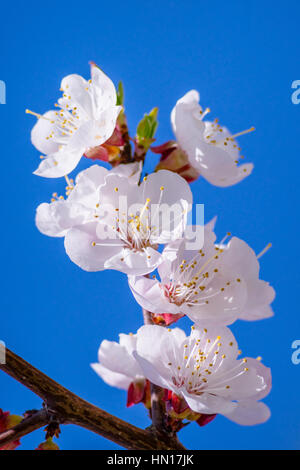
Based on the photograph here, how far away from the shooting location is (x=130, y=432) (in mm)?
859

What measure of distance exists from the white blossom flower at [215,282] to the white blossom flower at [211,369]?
0.04m

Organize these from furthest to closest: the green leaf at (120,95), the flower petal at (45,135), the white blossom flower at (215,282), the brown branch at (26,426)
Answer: the flower petal at (45,135) → the green leaf at (120,95) → the white blossom flower at (215,282) → the brown branch at (26,426)

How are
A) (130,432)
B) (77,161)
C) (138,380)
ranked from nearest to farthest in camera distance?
(130,432) → (77,161) → (138,380)

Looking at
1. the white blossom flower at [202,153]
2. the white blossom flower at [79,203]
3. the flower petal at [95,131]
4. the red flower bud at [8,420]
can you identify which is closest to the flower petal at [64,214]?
the white blossom flower at [79,203]

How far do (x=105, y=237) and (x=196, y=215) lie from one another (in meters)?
0.16

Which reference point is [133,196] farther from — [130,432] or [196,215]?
[130,432]

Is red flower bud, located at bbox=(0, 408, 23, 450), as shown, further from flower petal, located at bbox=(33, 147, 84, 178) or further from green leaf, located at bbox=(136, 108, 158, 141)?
green leaf, located at bbox=(136, 108, 158, 141)

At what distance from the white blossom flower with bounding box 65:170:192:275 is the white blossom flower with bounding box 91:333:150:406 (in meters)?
0.26

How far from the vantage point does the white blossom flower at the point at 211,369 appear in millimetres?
897

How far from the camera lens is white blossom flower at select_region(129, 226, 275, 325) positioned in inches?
35.8

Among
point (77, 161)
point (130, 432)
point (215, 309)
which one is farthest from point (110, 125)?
point (130, 432)

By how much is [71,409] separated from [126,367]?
27cm

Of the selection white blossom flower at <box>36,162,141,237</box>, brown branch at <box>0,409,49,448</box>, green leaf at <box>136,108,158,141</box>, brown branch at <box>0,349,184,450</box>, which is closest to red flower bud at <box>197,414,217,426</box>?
brown branch at <box>0,349,184,450</box>

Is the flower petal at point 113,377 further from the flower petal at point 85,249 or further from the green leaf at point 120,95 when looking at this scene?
the green leaf at point 120,95
